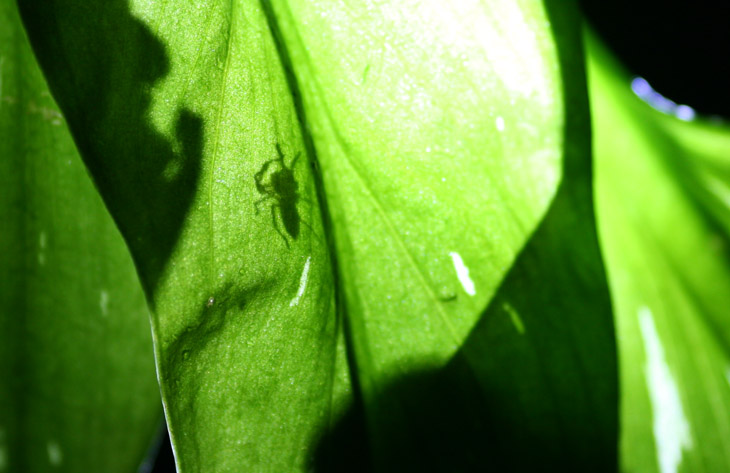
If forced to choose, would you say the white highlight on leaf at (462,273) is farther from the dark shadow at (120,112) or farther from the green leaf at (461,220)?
the dark shadow at (120,112)

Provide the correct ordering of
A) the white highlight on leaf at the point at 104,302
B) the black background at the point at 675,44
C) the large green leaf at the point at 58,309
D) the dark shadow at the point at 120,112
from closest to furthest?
the dark shadow at the point at 120,112 < the large green leaf at the point at 58,309 < the white highlight on leaf at the point at 104,302 < the black background at the point at 675,44

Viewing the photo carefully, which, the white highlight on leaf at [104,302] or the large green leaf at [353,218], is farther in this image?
the white highlight on leaf at [104,302]

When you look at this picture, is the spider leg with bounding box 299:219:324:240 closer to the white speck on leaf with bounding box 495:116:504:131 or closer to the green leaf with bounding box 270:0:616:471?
the green leaf with bounding box 270:0:616:471

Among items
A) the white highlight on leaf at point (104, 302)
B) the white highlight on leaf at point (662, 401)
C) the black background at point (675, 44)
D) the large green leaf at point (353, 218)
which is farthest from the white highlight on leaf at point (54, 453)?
the black background at point (675, 44)

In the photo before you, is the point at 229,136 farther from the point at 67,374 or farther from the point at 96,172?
the point at 67,374

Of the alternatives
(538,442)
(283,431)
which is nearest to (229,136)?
(283,431)

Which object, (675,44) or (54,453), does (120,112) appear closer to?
(54,453)

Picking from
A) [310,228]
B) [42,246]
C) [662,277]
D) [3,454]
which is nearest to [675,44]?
[662,277]
